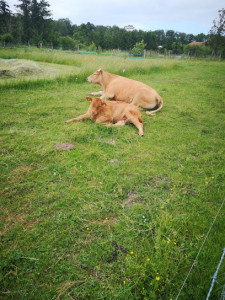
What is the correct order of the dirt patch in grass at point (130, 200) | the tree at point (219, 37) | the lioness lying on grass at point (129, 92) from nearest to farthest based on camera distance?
the dirt patch in grass at point (130, 200), the lioness lying on grass at point (129, 92), the tree at point (219, 37)

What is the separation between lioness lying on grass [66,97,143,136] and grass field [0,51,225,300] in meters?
0.26

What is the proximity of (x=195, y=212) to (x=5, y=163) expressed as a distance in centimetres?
341

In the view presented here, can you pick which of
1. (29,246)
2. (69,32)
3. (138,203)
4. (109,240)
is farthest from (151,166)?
(69,32)

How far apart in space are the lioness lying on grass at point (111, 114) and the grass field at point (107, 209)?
26cm

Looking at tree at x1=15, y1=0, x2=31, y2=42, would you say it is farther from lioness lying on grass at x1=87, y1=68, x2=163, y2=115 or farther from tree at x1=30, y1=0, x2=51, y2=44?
lioness lying on grass at x1=87, y1=68, x2=163, y2=115

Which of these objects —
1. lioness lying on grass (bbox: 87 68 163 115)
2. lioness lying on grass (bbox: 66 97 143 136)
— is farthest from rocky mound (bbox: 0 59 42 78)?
lioness lying on grass (bbox: 66 97 143 136)

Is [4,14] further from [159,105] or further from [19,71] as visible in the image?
[159,105]

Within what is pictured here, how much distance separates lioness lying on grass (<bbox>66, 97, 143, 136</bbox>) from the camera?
16.9 ft

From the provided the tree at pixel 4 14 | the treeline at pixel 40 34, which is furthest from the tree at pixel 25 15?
the tree at pixel 4 14

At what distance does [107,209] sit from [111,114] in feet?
11.2

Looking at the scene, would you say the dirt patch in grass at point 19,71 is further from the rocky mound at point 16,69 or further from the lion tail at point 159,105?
→ the lion tail at point 159,105

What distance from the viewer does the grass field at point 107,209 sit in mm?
1804

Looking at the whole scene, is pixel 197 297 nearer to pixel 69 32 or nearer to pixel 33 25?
pixel 33 25

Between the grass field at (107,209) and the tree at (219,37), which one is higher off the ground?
the tree at (219,37)
